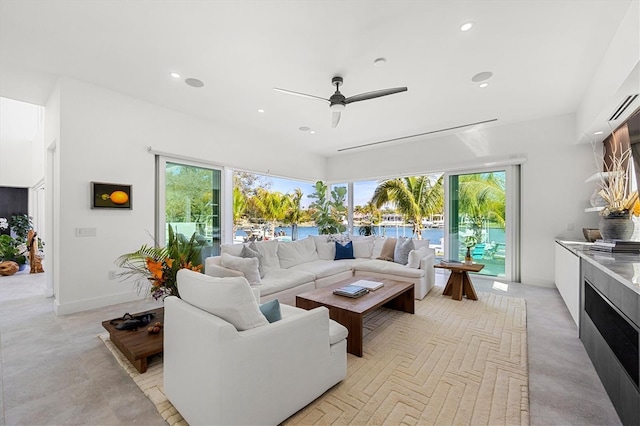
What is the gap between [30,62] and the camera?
3.17 metres

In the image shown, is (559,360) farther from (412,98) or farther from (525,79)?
(412,98)

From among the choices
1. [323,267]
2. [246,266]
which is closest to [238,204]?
[323,267]

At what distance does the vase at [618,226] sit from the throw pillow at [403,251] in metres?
2.38

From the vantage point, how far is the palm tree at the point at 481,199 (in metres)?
5.42

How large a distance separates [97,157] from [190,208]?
4.97 ft

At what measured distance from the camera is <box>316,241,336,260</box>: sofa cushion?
17.2ft

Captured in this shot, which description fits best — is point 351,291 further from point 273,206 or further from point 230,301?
point 273,206

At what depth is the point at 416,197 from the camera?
24.9 ft

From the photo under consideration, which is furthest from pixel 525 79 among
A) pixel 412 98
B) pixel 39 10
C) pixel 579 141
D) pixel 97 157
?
pixel 97 157

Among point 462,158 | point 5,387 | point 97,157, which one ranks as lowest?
point 5,387

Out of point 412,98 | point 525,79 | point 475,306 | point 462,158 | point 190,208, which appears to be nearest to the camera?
point 525,79

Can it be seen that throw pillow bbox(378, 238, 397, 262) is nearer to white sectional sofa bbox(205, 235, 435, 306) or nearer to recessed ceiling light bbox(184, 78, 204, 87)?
white sectional sofa bbox(205, 235, 435, 306)

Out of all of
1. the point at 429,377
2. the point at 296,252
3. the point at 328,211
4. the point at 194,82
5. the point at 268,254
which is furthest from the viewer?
the point at 328,211

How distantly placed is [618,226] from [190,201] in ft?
19.0
